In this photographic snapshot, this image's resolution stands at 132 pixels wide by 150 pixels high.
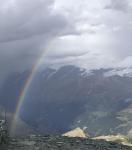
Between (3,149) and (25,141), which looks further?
(25,141)

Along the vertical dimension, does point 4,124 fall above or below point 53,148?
above

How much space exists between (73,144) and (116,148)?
18.3ft

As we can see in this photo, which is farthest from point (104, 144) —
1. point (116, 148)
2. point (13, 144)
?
point (13, 144)

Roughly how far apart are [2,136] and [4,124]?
2.57 m

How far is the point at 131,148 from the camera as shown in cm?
5069

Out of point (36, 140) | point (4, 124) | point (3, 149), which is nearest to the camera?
point (3, 149)

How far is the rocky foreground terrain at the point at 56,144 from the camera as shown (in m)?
47.3

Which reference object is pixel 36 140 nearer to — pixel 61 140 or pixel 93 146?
pixel 61 140

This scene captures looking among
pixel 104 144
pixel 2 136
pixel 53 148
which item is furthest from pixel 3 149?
pixel 104 144

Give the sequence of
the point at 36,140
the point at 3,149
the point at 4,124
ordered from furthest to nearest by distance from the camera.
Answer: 1. the point at 36,140
2. the point at 4,124
3. the point at 3,149

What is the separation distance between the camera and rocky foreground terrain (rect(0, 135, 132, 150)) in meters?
47.3

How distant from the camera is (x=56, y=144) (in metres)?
49.2

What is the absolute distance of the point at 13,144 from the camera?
4822 cm

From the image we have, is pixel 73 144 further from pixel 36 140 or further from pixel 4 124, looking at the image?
pixel 4 124
